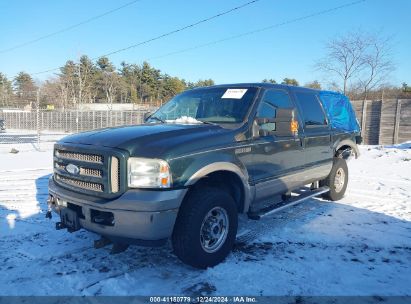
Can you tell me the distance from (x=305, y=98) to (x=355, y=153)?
2271 mm

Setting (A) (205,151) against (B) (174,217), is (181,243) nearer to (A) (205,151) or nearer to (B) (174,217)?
(B) (174,217)

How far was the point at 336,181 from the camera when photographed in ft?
22.3

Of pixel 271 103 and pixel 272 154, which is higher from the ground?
pixel 271 103

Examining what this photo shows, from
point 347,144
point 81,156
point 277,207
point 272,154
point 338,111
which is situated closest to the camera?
point 81,156

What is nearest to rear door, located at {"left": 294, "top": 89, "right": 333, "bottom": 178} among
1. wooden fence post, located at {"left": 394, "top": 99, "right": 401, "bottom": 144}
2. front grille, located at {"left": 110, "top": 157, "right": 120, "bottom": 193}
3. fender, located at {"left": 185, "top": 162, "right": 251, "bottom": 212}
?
fender, located at {"left": 185, "top": 162, "right": 251, "bottom": 212}

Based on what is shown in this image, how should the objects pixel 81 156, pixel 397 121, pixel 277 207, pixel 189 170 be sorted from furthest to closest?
pixel 397 121 < pixel 277 207 < pixel 81 156 < pixel 189 170

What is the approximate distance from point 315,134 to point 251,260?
258 centimetres

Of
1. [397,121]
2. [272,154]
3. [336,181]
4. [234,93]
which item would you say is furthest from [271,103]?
[397,121]

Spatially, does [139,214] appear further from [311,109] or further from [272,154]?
[311,109]

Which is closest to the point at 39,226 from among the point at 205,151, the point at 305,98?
the point at 205,151

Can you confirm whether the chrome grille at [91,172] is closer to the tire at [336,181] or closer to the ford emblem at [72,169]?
the ford emblem at [72,169]

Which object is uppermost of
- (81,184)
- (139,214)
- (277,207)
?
(81,184)

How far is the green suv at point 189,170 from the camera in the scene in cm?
334

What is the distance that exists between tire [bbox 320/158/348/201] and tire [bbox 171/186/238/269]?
10.3ft
